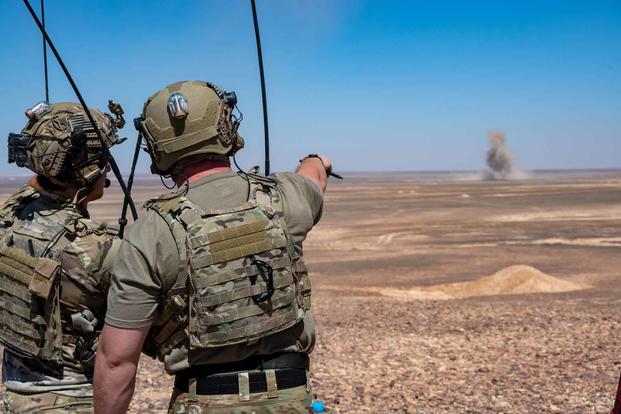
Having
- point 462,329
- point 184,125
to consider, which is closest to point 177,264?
point 184,125

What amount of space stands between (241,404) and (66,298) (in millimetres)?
900

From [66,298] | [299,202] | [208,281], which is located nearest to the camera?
[208,281]

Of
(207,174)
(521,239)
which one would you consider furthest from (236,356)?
(521,239)

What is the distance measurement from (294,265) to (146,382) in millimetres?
4881

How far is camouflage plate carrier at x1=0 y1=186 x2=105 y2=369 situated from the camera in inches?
109

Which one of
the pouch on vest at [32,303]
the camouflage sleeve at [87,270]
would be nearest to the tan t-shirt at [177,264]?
the camouflage sleeve at [87,270]

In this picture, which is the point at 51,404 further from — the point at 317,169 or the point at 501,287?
the point at 501,287

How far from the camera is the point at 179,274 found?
2.39 metres

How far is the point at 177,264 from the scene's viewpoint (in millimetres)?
2377

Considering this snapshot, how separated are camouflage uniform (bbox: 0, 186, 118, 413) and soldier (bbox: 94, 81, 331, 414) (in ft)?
1.31

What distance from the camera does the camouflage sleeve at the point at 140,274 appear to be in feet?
7.54

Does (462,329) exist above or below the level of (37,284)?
below

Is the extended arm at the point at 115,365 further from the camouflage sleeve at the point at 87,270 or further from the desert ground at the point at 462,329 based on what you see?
the desert ground at the point at 462,329

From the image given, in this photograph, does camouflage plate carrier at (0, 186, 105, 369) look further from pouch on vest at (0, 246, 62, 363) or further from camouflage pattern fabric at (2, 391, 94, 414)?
camouflage pattern fabric at (2, 391, 94, 414)
